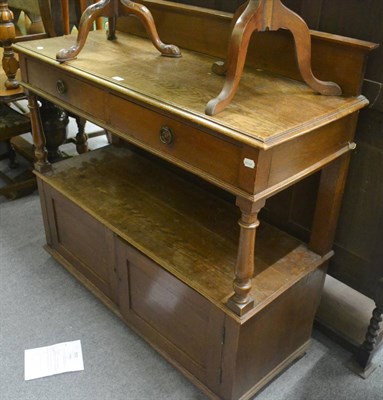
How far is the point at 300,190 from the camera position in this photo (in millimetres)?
1711

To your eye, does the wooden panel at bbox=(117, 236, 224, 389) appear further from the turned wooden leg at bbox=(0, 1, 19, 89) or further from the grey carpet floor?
the turned wooden leg at bbox=(0, 1, 19, 89)

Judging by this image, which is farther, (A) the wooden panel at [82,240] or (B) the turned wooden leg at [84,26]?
(A) the wooden panel at [82,240]

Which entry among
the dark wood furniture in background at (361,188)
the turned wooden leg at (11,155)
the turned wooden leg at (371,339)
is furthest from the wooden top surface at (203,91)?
the turned wooden leg at (11,155)

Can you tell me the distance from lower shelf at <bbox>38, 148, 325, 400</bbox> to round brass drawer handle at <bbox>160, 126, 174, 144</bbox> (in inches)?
17.9

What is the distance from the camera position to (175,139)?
4.40 ft

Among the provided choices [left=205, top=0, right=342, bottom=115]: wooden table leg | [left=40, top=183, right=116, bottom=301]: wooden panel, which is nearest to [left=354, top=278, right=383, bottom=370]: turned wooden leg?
[left=205, top=0, right=342, bottom=115]: wooden table leg

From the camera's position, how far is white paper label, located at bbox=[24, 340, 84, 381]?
1.83 metres

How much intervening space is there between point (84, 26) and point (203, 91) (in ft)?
1.95

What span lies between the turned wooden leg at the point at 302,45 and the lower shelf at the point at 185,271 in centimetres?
59

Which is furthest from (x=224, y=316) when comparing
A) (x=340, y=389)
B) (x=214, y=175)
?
(x=340, y=389)

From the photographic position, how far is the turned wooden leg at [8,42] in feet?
8.12

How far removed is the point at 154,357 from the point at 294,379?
0.54m

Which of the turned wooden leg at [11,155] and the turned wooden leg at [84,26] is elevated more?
the turned wooden leg at [84,26]

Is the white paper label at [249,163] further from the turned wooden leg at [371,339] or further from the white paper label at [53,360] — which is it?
the white paper label at [53,360]
